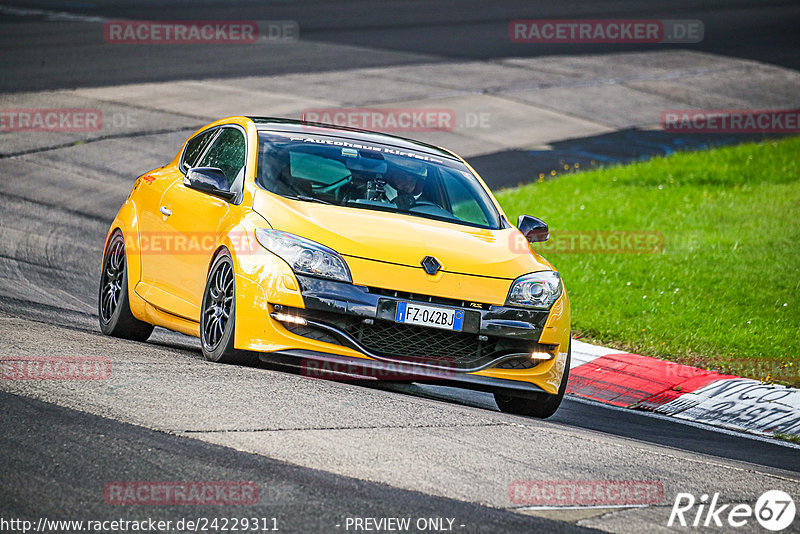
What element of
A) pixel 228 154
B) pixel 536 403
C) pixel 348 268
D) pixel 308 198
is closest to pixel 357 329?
pixel 348 268

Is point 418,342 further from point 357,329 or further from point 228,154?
point 228,154

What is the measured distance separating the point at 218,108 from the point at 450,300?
14353 millimetres

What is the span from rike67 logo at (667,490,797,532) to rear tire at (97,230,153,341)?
4902mm

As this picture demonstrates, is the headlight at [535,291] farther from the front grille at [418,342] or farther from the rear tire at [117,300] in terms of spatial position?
the rear tire at [117,300]

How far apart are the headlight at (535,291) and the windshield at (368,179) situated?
88 centimetres

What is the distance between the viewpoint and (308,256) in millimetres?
7383

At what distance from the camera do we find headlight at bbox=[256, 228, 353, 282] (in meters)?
7.34

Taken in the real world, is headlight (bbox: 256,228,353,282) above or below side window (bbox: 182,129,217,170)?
below

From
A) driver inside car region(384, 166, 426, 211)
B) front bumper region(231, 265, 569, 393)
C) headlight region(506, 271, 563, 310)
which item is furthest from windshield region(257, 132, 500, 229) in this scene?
front bumper region(231, 265, 569, 393)

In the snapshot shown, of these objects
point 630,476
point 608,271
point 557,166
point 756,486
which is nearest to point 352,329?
point 630,476

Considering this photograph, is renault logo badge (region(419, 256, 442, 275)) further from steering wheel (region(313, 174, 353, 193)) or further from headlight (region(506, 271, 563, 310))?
steering wheel (region(313, 174, 353, 193))

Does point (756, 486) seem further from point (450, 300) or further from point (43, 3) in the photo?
point (43, 3)

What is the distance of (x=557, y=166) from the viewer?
1989cm

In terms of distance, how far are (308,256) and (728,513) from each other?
3.00 meters
